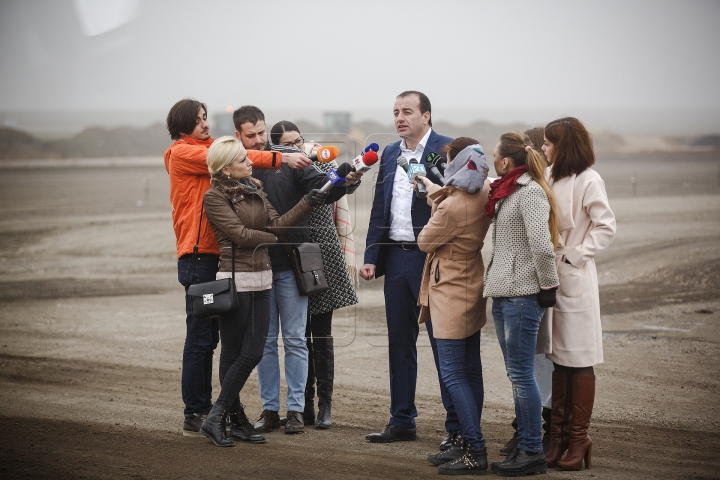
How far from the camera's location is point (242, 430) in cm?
526

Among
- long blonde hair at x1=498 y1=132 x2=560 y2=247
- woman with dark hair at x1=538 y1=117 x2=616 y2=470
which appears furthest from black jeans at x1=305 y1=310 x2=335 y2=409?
long blonde hair at x1=498 y1=132 x2=560 y2=247

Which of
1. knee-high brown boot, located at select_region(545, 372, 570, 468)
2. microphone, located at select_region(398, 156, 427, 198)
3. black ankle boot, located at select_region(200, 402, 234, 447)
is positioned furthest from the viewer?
black ankle boot, located at select_region(200, 402, 234, 447)

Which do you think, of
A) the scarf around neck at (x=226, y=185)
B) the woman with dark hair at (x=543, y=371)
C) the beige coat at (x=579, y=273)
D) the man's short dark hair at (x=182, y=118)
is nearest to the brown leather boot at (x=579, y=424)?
Result: the beige coat at (x=579, y=273)

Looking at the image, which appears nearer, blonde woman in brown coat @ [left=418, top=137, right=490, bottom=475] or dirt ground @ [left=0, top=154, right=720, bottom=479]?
blonde woman in brown coat @ [left=418, top=137, right=490, bottom=475]

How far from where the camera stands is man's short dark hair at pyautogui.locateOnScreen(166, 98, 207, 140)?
5320 millimetres

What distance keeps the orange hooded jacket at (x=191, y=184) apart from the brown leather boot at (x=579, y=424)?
2.44m

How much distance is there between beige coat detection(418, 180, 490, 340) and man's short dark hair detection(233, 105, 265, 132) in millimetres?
1539

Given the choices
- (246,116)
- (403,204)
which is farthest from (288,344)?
(246,116)

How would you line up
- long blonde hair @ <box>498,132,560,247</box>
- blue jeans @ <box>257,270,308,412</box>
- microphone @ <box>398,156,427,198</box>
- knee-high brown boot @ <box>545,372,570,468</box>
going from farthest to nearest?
blue jeans @ <box>257,270,308,412</box>
microphone @ <box>398,156,427,198</box>
knee-high brown boot @ <box>545,372,570,468</box>
long blonde hair @ <box>498,132,560,247</box>

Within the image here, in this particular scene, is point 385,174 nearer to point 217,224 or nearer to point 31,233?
point 217,224

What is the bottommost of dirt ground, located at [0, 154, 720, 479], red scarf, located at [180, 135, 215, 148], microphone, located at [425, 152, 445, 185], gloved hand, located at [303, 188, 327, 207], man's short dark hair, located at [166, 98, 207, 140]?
dirt ground, located at [0, 154, 720, 479]

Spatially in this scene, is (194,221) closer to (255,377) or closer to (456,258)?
(456,258)

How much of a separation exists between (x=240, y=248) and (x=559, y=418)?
2.29 metres

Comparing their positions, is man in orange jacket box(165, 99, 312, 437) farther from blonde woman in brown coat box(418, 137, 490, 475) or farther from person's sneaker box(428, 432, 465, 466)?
person's sneaker box(428, 432, 465, 466)
